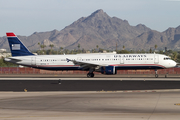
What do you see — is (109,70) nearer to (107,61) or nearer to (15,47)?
(107,61)

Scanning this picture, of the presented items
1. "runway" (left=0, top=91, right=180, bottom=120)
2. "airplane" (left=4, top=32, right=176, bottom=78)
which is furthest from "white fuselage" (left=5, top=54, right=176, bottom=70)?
"runway" (left=0, top=91, right=180, bottom=120)

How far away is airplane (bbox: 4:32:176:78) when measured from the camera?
52.1 m

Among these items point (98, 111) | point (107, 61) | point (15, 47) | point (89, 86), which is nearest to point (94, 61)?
point (107, 61)

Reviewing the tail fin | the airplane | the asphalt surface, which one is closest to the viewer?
the asphalt surface

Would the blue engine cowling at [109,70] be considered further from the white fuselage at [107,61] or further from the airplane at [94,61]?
the white fuselage at [107,61]

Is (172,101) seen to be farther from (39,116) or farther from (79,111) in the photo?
(39,116)

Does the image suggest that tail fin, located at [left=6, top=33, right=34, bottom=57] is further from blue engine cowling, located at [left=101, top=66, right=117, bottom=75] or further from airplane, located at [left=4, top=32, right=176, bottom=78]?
blue engine cowling, located at [left=101, top=66, right=117, bottom=75]

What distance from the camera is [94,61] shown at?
5400cm

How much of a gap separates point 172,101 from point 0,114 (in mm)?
12556

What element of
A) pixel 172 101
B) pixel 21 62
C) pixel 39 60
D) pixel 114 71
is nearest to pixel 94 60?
pixel 114 71

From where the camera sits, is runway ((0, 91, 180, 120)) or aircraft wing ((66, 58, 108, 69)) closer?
runway ((0, 91, 180, 120))

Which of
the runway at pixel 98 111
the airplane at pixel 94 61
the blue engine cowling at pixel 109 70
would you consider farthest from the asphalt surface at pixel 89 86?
the airplane at pixel 94 61

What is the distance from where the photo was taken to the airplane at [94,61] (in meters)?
52.1

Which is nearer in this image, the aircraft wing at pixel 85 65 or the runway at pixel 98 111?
the runway at pixel 98 111
